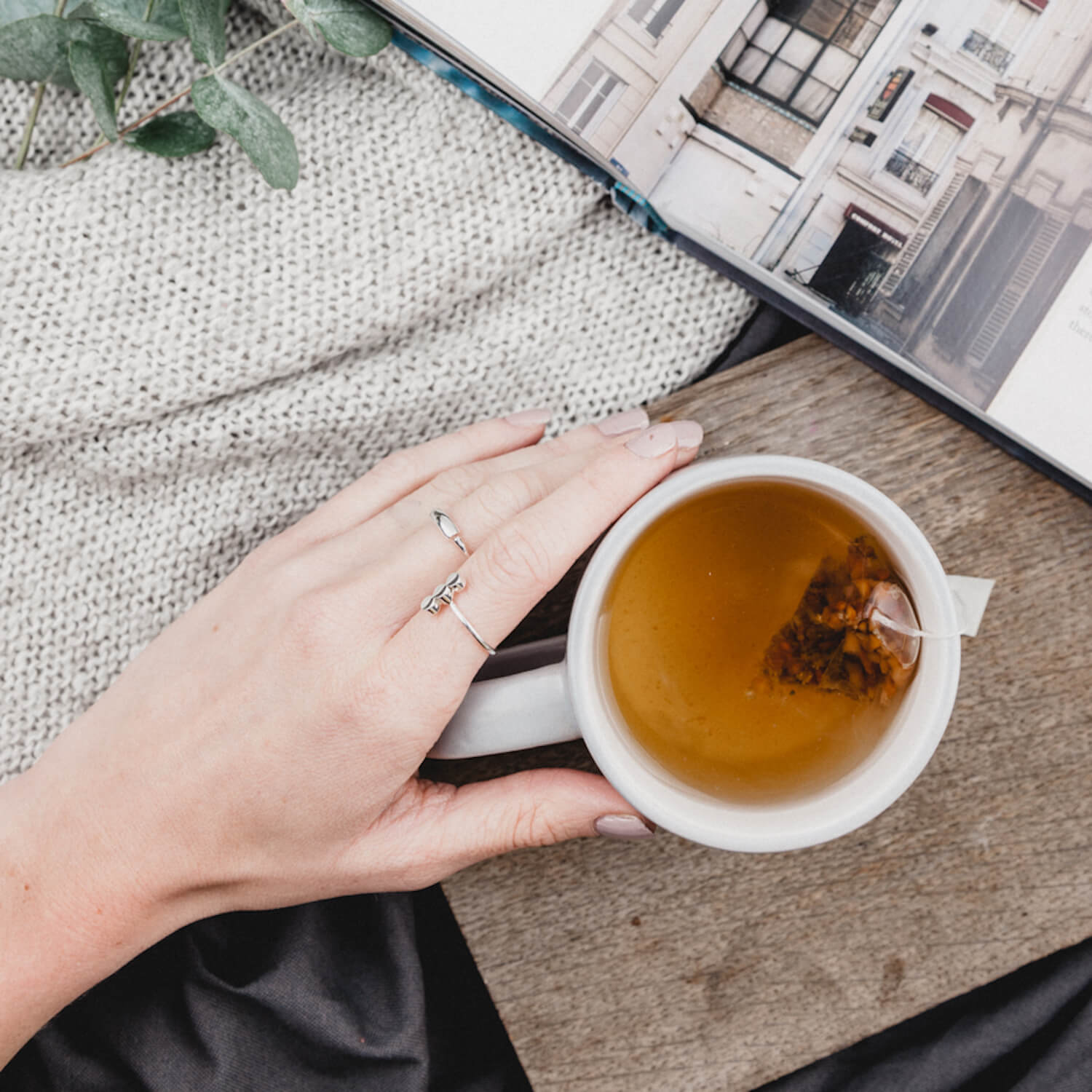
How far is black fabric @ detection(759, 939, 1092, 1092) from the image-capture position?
74 cm

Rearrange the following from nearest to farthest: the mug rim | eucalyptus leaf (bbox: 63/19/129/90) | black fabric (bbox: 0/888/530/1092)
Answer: the mug rim
eucalyptus leaf (bbox: 63/19/129/90)
black fabric (bbox: 0/888/530/1092)

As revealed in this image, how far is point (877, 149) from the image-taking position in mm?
604

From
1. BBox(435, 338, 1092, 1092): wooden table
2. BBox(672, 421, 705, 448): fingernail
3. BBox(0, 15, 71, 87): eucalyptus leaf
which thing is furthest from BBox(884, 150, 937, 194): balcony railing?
BBox(0, 15, 71, 87): eucalyptus leaf

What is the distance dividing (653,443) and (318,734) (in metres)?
0.27

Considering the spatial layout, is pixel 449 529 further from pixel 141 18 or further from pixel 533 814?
→ pixel 141 18

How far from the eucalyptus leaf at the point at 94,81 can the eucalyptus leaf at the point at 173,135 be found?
20 mm

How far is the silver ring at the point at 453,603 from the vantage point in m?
0.52

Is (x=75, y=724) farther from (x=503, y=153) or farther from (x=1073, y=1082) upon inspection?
(x=1073, y=1082)

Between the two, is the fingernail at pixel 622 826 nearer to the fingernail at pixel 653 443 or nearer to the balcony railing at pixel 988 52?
the fingernail at pixel 653 443

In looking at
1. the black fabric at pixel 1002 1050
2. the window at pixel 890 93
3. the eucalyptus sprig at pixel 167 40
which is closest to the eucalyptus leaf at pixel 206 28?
the eucalyptus sprig at pixel 167 40

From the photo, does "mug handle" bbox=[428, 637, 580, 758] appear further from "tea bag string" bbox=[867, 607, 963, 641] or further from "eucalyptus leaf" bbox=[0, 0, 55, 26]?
"eucalyptus leaf" bbox=[0, 0, 55, 26]

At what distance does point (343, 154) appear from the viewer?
640mm

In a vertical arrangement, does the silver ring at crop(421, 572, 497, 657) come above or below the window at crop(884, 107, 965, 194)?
below

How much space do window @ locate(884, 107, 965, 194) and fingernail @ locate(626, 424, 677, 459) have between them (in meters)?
0.25
